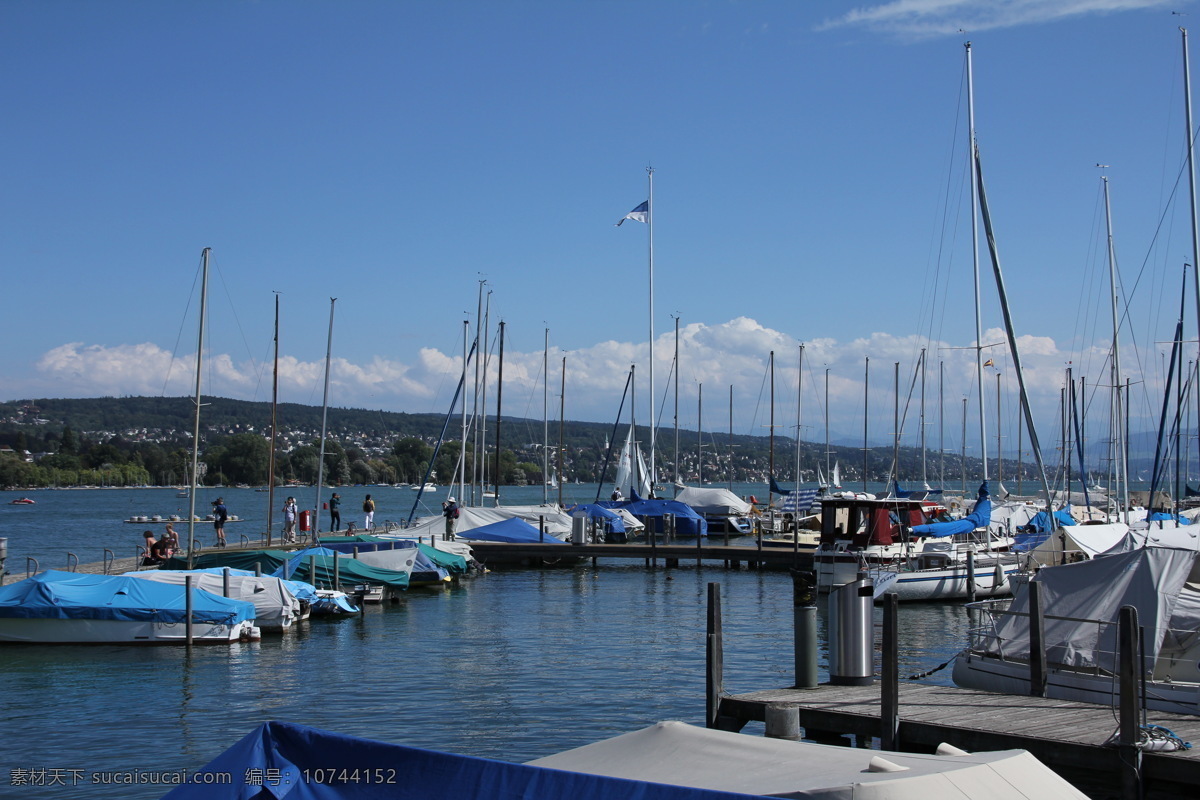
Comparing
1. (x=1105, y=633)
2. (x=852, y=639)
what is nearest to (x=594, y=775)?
(x=852, y=639)

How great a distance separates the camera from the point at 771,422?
82062 mm

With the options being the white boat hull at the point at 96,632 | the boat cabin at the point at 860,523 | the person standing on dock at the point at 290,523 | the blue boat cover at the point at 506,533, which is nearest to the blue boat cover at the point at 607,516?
the blue boat cover at the point at 506,533

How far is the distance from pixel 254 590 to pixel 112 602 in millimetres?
3311

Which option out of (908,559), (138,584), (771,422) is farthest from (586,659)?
(771,422)

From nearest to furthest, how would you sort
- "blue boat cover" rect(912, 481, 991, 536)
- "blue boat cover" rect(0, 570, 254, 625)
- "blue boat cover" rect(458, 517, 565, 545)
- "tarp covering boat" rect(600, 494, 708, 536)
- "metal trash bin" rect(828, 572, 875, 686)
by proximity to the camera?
"metal trash bin" rect(828, 572, 875, 686), "blue boat cover" rect(0, 570, 254, 625), "blue boat cover" rect(912, 481, 991, 536), "blue boat cover" rect(458, 517, 565, 545), "tarp covering boat" rect(600, 494, 708, 536)

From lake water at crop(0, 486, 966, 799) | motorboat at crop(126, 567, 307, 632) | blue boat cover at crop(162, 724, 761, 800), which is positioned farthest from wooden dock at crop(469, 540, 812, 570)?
blue boat cover at crop(162, 724, 761, 800)

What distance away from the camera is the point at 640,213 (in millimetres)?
62375

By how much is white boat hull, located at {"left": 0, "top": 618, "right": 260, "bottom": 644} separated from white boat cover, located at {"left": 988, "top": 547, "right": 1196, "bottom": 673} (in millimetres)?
18502

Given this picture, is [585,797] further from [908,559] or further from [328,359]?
[328,359]

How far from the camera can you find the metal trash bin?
1489 cm

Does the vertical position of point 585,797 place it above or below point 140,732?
above

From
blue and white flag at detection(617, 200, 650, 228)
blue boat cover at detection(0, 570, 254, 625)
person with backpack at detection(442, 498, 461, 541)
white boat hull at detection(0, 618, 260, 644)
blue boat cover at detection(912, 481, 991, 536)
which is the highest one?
blue and white flag at detection(617, 200, 650, 228)

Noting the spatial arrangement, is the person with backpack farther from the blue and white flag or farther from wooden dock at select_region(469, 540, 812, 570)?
the blue and white flag

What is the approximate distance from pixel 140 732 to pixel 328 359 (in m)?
34.4
